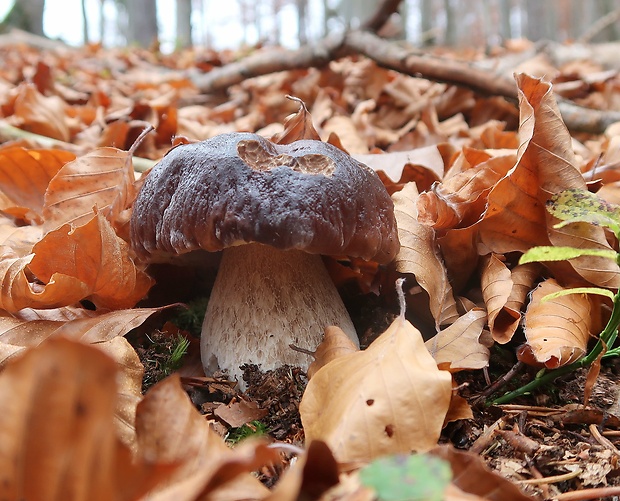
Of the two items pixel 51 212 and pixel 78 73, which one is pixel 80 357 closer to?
pixel 51 212

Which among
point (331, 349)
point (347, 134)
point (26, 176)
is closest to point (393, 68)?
point (347, 134)

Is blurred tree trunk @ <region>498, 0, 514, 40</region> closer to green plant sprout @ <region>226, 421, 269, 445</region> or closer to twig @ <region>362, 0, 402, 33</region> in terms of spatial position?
twig @ <region>362, 0, 402, 33</region>

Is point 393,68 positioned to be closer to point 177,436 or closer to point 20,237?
point 20,237

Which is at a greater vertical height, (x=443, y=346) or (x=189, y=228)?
(x=189, y=228)

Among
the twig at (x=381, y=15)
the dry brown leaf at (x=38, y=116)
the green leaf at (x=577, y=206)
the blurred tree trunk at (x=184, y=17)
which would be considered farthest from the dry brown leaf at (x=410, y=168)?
the blurred tree trunk at (x=184, y=17)

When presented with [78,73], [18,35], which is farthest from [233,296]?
[18,35]

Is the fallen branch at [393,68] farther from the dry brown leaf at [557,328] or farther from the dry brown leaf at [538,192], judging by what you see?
the dry brown leaf at [557,328]
